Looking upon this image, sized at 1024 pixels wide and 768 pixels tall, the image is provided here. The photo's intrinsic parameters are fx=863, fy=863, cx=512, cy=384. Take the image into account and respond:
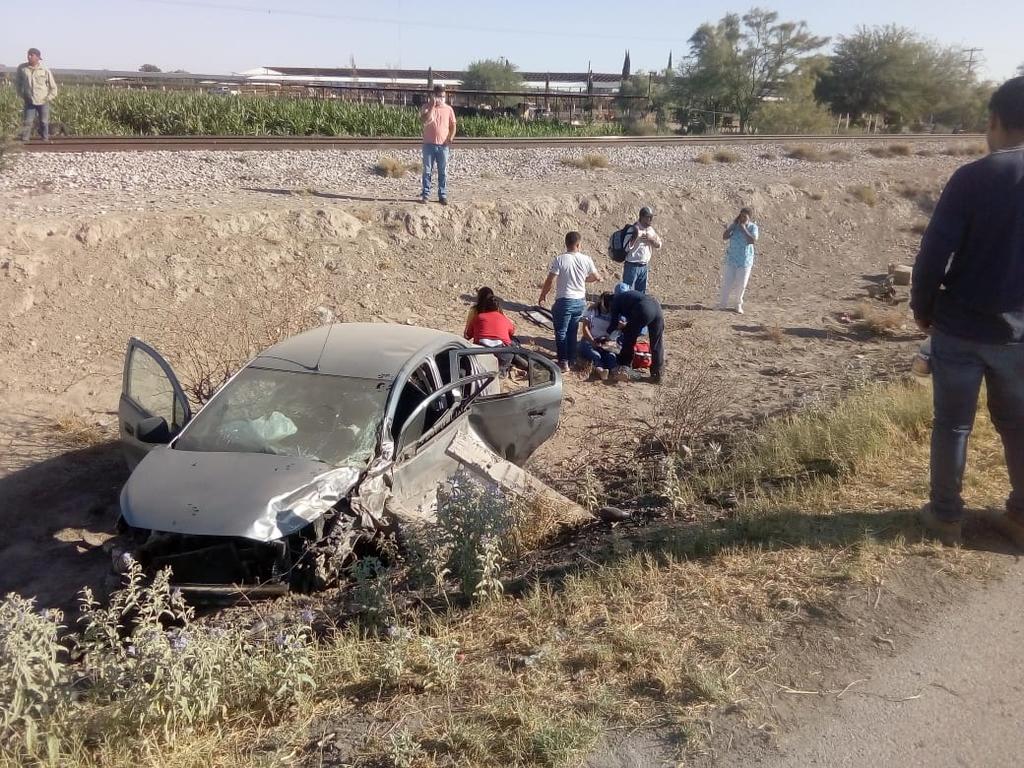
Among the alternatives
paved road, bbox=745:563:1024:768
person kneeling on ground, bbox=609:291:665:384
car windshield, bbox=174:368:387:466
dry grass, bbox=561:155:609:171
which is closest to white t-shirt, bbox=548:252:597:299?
person kneeling on ground, bbox=609:291:665:384

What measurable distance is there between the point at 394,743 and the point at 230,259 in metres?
9.85

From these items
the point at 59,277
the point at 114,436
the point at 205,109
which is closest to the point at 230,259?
the point at 59,277

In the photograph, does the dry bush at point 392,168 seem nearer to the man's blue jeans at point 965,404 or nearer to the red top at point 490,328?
the red top at point 490,328

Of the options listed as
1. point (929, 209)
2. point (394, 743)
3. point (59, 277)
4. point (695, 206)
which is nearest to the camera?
point (394, 743)

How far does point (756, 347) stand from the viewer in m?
12.6

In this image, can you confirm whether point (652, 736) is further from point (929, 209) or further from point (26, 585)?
point (929, 209)

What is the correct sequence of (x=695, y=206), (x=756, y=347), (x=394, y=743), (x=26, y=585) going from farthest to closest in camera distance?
(x=695, y=206)
(x=756, y=347)
(x=26, y=585)
(x=394, y=743)

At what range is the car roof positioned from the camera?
6168 millimetres

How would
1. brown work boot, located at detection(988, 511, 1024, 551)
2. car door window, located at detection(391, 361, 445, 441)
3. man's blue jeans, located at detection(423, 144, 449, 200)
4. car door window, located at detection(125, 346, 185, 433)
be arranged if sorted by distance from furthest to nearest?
man's blue jeans, located at detection(423, 144, 449, 200) < car door window, located at detection(125, 346, 185, 433) < car door window, located at detection(391, 361, 445, 441) < brown work boot, located at detection(988, 511, 1024, 551)

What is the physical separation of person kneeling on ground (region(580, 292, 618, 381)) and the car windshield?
16.8 feet

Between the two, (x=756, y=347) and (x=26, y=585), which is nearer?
(x=26, y=585)

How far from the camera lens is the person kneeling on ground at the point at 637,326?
10.1 m

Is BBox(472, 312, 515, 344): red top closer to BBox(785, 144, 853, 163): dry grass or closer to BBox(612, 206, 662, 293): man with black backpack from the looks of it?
BBox(612, 206, 662, 293): man with black backpack

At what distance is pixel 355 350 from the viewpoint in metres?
6.41
